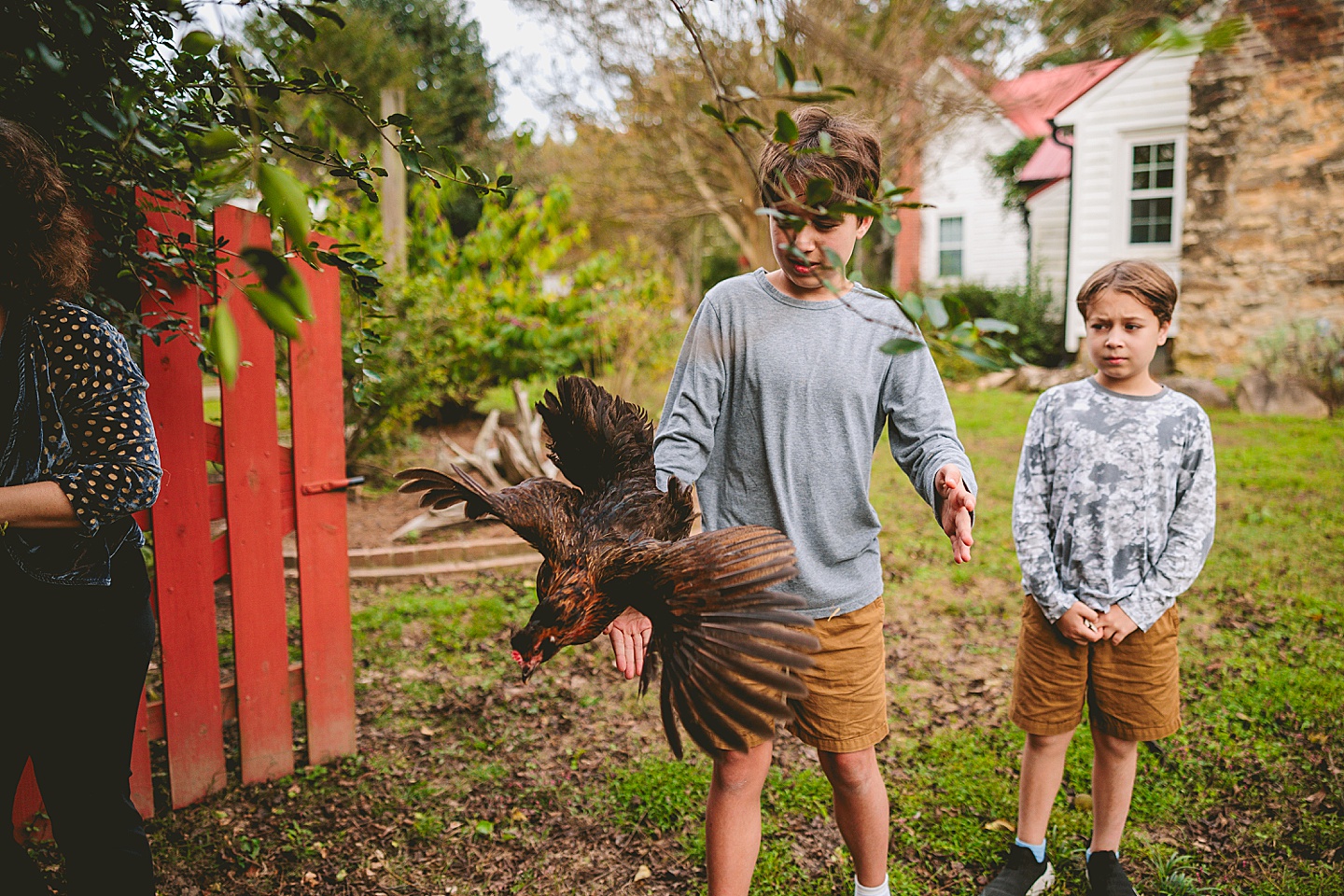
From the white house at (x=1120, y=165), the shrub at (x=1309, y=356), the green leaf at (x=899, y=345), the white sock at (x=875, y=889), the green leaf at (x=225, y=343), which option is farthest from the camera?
the white house at (x=1120, y=165)

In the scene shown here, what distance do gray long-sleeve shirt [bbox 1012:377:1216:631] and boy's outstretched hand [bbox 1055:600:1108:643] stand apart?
24mm

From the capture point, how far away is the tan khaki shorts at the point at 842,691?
6.67 feet

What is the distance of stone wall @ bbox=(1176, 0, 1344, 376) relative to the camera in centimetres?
967

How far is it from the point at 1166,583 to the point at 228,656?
3.85 m

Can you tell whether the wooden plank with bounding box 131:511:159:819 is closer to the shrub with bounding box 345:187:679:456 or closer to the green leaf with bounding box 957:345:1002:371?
the green leaf with bounding box 957:345:1002:371

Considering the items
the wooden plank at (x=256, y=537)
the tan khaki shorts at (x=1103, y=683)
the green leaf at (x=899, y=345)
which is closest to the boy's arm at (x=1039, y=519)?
the tan khaki shorts at (x=1103, y=683)

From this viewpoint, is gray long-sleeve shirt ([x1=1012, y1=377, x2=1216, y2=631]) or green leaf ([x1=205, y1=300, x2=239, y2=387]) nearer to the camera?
green leaf ([x1=205, y1=300, x2=239, y2=387])

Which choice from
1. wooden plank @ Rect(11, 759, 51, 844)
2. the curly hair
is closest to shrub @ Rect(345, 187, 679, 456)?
wooden plank @ Rect(11, 759, 51, 844)

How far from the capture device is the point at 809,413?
200cm

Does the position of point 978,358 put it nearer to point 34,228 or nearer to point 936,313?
point 936,313

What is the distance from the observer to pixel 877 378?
202 centimetres

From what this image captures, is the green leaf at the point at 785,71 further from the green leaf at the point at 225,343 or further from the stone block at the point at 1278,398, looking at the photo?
the stone block at the point at 1278,398

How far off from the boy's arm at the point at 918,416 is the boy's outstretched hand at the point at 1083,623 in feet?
2.13

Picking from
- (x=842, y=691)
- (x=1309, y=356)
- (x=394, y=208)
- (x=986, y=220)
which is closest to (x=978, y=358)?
(x=842, y=691)
